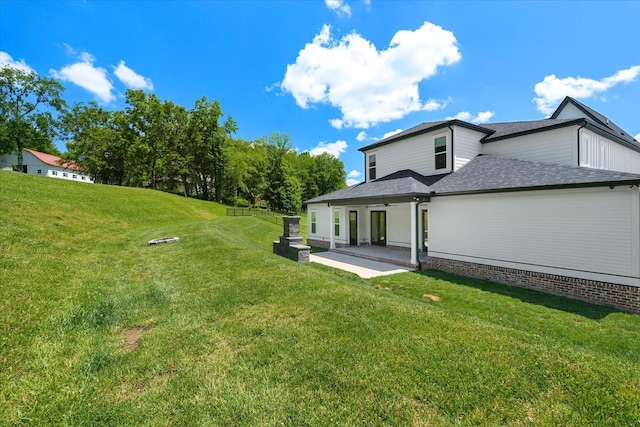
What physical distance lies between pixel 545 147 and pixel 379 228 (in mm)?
8043

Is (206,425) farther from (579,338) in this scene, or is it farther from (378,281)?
(378,281)

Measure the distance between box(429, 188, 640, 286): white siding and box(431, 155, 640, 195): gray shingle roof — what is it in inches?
12.7

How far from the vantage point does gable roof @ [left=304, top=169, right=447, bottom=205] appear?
10.5m

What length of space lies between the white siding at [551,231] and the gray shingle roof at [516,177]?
0.32 metres

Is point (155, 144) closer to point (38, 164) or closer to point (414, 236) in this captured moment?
point (38, 164)

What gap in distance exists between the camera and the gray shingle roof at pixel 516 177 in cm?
681

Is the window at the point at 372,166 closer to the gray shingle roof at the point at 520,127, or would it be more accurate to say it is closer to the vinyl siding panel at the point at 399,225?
the vinyl siding panel at the point at 399,225

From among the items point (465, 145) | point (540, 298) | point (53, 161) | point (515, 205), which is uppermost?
point (53, 161)

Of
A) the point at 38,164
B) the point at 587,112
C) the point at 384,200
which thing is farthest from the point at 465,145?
the point at 38,164

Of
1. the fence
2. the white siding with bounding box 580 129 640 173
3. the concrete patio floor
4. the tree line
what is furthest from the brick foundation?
the tree line

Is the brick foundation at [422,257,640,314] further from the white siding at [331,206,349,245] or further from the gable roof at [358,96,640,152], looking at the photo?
the white siding at [331,206,349,245]

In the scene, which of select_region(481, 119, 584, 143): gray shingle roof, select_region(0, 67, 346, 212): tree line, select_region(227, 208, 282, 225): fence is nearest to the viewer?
select_region(481, 119, 584, 143): gray shingle roof

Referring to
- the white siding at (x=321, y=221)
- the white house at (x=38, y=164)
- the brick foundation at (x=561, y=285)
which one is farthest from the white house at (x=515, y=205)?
the white house at (x=38, y=164)

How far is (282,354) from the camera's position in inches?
136
